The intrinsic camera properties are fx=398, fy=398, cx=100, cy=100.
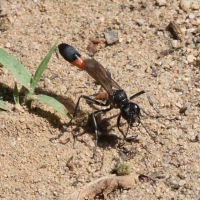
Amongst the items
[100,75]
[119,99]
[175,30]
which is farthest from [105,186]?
[175,30]

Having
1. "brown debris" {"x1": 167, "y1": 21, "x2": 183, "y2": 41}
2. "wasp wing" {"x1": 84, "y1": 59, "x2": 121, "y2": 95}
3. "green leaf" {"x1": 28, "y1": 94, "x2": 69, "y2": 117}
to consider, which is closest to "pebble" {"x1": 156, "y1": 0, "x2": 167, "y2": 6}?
"brown debris" {"x1": 167, "y1": 21, "x2": 183, "y2": 41}

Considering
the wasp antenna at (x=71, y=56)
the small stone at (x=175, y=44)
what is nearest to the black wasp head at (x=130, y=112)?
the wasp antenna at (x=71, y=56)

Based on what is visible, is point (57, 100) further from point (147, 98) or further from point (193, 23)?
point (193, 23)

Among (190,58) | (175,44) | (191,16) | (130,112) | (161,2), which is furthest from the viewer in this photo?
(161,2)

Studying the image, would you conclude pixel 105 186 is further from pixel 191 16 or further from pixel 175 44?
pixel 191 16

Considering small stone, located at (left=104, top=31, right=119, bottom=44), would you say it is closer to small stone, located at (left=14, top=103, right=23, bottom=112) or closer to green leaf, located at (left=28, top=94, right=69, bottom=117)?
green leaf, located at (left=28, top=94, right=69, bottom=117)

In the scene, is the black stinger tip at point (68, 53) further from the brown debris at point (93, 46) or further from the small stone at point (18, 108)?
the small stone at point (18, 108)
